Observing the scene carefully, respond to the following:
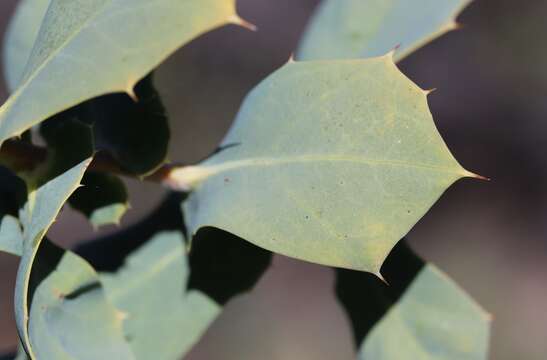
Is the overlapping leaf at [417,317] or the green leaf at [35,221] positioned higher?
the green leaf at [35,221]

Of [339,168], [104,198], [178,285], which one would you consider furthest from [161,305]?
[339,168]

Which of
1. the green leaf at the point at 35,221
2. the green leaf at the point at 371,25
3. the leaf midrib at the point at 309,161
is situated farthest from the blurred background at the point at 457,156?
the green leaf at the point at 35,221

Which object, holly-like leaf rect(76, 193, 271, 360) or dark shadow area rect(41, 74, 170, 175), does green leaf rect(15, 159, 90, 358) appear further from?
holly-like leaf rect(76, 193, 271, 360)

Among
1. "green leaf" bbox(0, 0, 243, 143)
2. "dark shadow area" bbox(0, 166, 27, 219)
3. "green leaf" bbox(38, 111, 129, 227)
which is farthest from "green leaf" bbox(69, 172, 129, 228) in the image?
"green leaf" bbox(0, 0, 243, 143)

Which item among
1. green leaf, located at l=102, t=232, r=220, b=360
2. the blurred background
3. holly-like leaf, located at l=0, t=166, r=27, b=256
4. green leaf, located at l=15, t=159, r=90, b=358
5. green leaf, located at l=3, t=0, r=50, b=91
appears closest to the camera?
green leaf, located at l=15, t=159, r=90, b=358

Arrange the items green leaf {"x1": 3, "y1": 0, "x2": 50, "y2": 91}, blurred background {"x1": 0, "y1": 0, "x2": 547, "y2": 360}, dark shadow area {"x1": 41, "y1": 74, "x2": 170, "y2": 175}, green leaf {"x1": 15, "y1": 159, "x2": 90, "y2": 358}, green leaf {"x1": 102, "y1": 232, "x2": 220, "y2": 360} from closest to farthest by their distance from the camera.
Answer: green leaf {"x1": 15, "y1": 159, "x2": 90, "y2": 358} → dark shadow area {"x1": 41, "y1": 74, "x2": 170, "y2": 175} → green leaf {"x1": 102, "y1": 232, "x2": 220, "y2": 360} → green leaf {"x1": 3, "y1": 0, "x2": 50, "y2": 91} → blurred background {"x1": 0, "y1": 0, "x2": 547, "y2": 360}

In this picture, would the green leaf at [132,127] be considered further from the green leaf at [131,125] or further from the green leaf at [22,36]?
the green leaf at [22,36]

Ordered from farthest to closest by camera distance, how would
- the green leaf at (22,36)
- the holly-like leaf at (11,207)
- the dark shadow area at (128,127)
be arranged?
the green leaf at (22,36), the dark shadow area at (128,127), the holly-like leaf at (11,207)
